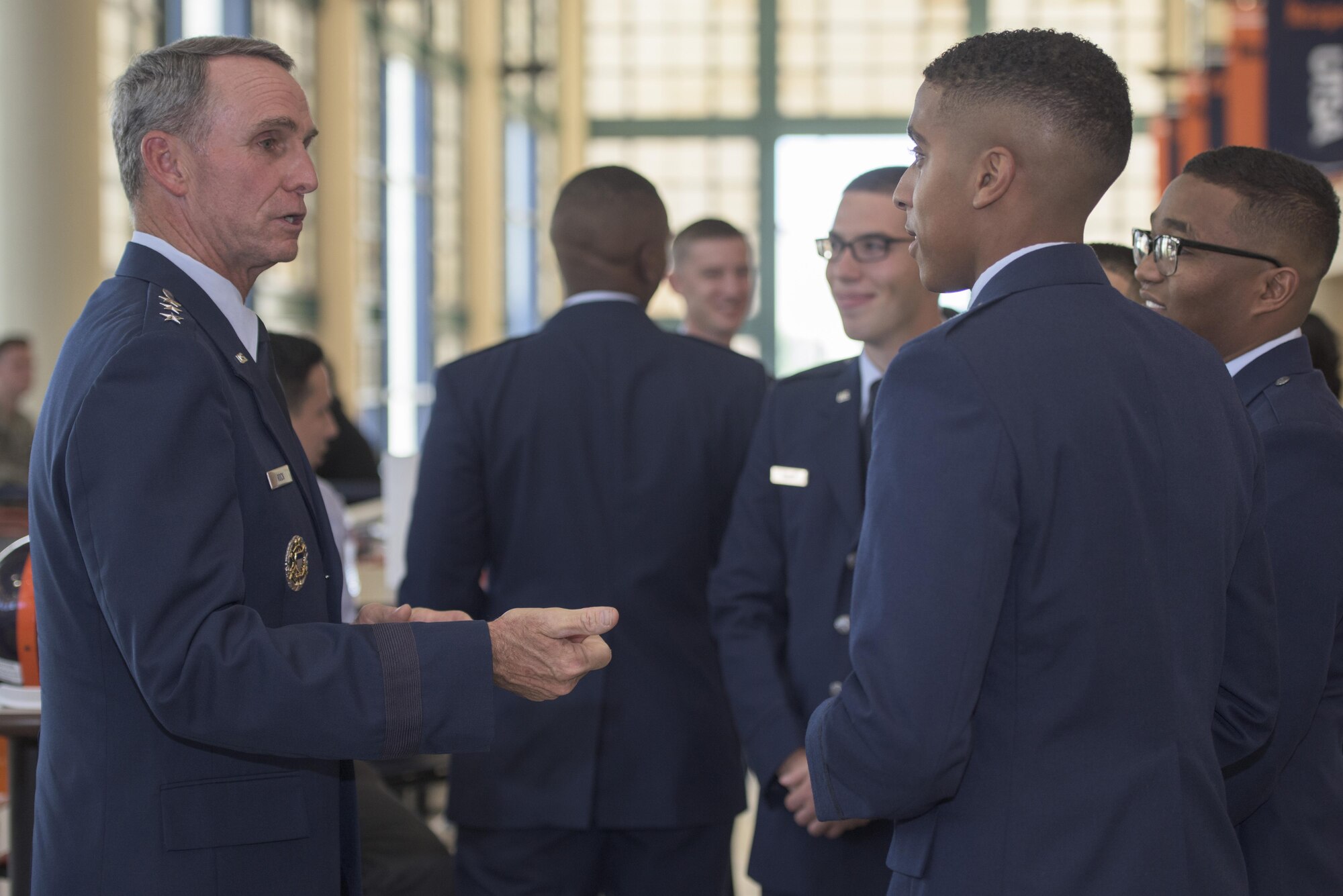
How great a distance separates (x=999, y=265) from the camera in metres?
1.47

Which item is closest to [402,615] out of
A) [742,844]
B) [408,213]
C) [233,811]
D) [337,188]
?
[233,811]

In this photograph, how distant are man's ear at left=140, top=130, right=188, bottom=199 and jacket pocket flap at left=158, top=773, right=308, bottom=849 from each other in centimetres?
75

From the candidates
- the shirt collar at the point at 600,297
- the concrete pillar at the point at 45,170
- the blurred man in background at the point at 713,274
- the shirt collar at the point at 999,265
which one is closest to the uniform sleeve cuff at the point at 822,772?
the shirt collar at the point at 999,265

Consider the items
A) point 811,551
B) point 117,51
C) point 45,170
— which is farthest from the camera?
point 117,51

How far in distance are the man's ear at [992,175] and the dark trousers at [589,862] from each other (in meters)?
1.62

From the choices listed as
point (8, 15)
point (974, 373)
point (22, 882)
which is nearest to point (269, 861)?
point (974, 373)

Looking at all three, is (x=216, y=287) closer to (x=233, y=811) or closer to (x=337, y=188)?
(x=233, y=811)

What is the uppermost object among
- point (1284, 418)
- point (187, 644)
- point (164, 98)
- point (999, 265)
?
point (164, 98)

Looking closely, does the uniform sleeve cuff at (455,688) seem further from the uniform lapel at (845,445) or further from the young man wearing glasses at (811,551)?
the uniform lapel at (845,445)

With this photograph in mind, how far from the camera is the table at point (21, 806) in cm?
240

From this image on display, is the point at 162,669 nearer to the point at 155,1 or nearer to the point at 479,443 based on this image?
the point at 479,443

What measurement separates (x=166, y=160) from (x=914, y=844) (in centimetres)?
124

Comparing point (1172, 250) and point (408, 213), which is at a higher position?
point (408, 213)

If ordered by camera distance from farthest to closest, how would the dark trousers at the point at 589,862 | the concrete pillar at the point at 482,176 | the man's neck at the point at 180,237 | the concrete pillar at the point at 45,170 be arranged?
the concrete pillar at the point at 482,176 < the concrete pillar at the point at 45,170 < the dark trousers at the point at 589,862 < the man's neck at the point at 180,237
